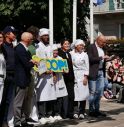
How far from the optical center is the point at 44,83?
10.0 metres

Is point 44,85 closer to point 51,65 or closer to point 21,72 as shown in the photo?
point 51,65

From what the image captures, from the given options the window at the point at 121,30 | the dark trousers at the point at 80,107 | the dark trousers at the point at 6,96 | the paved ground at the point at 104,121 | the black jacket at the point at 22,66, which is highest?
the window at the point at 121,30

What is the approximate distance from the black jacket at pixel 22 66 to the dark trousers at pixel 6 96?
0.57ft

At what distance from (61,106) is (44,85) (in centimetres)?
101

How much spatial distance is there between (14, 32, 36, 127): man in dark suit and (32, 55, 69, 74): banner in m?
0.33

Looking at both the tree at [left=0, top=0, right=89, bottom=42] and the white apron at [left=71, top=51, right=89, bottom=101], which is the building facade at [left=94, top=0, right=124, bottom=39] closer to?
the tree at [left=0, top=0, right=89, bottom=42]

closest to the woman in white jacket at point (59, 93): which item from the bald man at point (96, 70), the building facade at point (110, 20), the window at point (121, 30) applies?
the bald man at point (96, 70)

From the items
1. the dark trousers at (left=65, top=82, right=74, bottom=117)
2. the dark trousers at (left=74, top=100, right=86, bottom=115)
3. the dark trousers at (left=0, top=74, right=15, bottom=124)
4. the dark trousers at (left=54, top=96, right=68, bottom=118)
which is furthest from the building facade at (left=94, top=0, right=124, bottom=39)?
the dark trousers at (left=0, top=74, right=15, bottom=124)

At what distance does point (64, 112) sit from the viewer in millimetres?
10820

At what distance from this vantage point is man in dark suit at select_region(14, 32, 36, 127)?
359 inches

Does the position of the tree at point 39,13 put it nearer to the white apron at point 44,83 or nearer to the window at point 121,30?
the window at point 121,30

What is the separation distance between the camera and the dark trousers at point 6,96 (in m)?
8.91

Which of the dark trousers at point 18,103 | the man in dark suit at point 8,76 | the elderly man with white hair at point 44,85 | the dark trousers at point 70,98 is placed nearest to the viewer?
the man in dark suit at point 8,76

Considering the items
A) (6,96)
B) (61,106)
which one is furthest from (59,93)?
(6,96)
